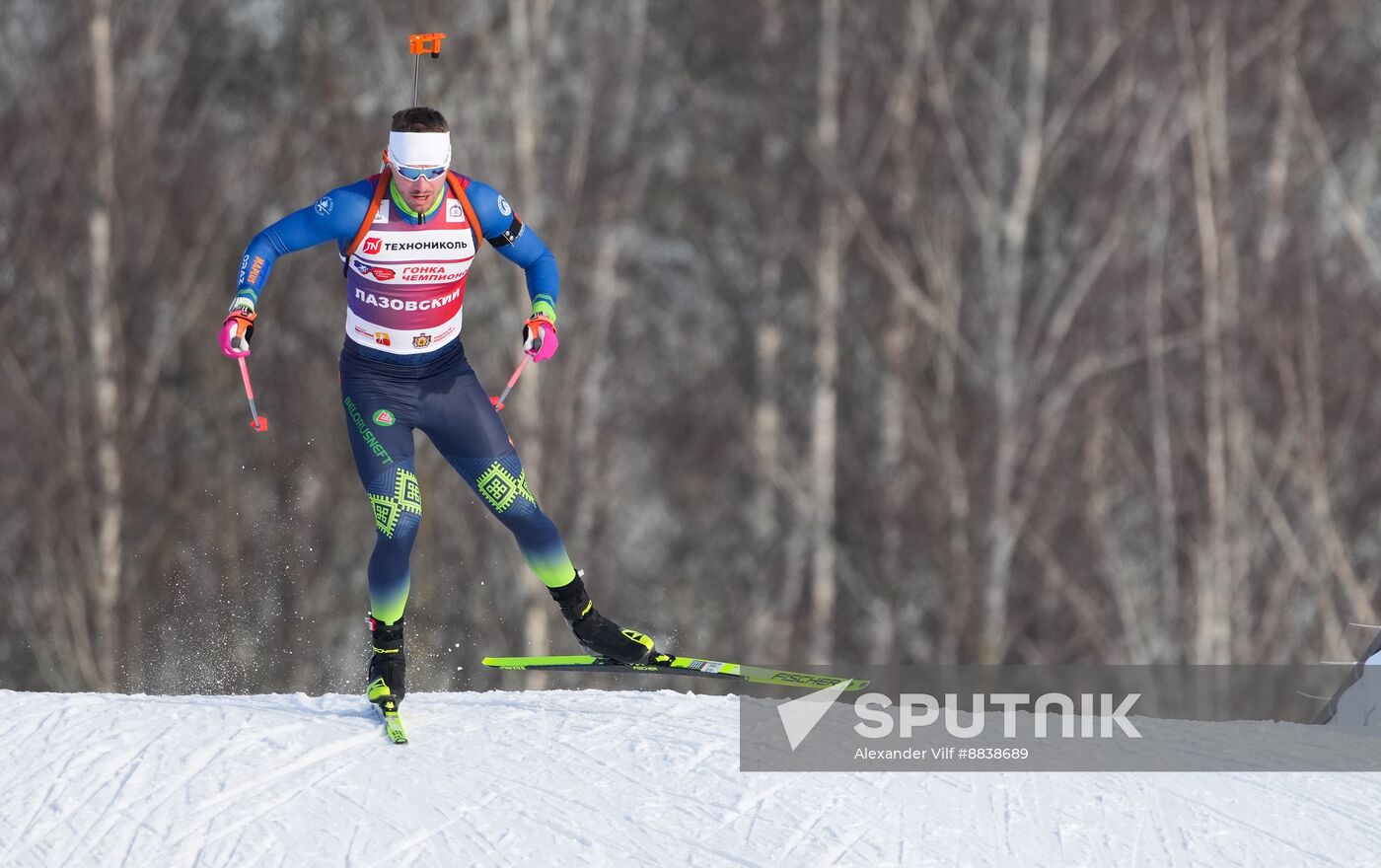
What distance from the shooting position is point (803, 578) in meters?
14.7

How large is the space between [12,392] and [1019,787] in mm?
10721

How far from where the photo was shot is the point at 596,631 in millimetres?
6203

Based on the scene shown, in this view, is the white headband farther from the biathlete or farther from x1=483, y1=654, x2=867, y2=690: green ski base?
x1=483, y1=654, x2=867, y2=690: green ski base

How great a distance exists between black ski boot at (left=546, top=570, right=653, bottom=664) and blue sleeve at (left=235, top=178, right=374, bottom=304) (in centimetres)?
148

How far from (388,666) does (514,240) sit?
157cm

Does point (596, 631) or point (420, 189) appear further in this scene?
point (596, 631)

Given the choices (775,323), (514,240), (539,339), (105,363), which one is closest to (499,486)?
(539,339)

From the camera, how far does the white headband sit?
5.43 m

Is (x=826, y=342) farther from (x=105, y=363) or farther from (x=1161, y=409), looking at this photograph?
(x=105, y=363)

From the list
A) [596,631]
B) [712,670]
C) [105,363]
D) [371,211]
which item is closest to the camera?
[371,211]

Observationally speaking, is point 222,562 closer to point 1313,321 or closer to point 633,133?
point 633,133

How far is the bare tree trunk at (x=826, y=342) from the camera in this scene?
14180 millimetres

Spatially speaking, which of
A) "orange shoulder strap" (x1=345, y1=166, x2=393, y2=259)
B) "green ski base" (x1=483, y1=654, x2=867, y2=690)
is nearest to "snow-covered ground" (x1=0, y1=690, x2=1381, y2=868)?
"green ski base" (x1=483, y1=654, x2=867, y2=690)

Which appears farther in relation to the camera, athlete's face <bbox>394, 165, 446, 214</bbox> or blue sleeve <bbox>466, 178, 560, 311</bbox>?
blue sleeve <bbox>466, 178, 560, 311</bbox>
